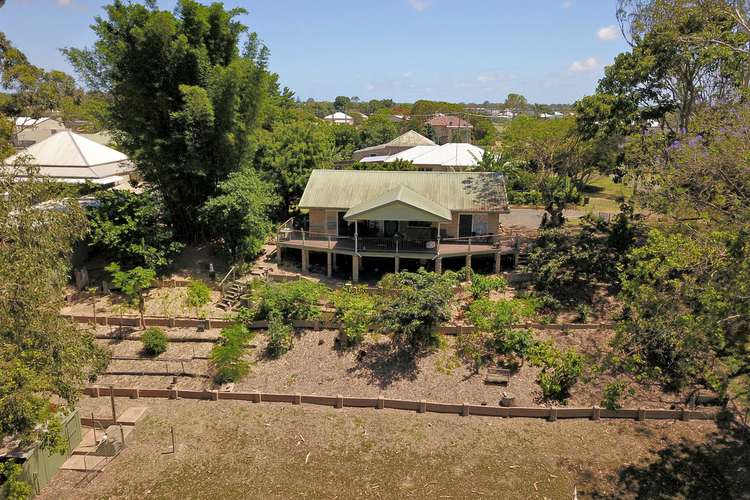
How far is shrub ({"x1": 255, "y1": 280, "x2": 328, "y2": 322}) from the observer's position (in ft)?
68.3

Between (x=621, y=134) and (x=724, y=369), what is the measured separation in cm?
1333

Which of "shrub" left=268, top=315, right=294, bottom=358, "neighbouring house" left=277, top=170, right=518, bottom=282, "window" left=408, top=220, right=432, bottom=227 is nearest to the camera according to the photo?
"shrub" left=268, top=315, right=294, bottom=358

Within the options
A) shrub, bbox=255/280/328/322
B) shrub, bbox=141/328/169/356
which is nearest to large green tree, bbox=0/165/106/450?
shrub, bbox=141/328/169/356

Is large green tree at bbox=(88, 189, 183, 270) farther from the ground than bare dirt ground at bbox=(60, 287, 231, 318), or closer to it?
farther from the ground

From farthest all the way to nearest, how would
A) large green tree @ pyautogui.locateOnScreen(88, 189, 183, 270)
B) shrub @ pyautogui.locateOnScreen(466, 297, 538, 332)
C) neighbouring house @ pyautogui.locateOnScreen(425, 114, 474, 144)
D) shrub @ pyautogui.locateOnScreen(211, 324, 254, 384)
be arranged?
neighbouring house @ pyautogui.locateOnScreen(425, 114, 474, 144) < large green tree @ pyautogui.locateOnScreen(88, 189, 183, 270) < shrub @ pyautogui.locateOnScreen(466, 297, 538, 332) < shrub @ pyautogui.locateOnScreen(211, 324, 254, 384)

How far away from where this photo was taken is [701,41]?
830 inches

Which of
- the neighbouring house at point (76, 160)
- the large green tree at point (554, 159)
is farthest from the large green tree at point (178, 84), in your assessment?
the large green tree at point (554, 159)

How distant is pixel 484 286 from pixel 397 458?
9.57 m

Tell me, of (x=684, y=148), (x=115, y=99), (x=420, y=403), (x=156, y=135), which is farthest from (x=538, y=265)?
(x=115, y=99)

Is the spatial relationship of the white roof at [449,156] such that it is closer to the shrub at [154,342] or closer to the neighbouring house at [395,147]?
the neighbouring house at [395,147]

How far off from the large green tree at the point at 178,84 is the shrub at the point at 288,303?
7.76 metres

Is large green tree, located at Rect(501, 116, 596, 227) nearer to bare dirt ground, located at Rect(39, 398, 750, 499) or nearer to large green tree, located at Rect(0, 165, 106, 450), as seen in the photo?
bare dirt ground, located at Rect(39, 398, 750, 499)

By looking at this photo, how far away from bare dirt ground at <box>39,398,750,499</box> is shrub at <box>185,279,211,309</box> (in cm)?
643

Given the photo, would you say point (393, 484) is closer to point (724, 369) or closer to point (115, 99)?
point (724, 369)
